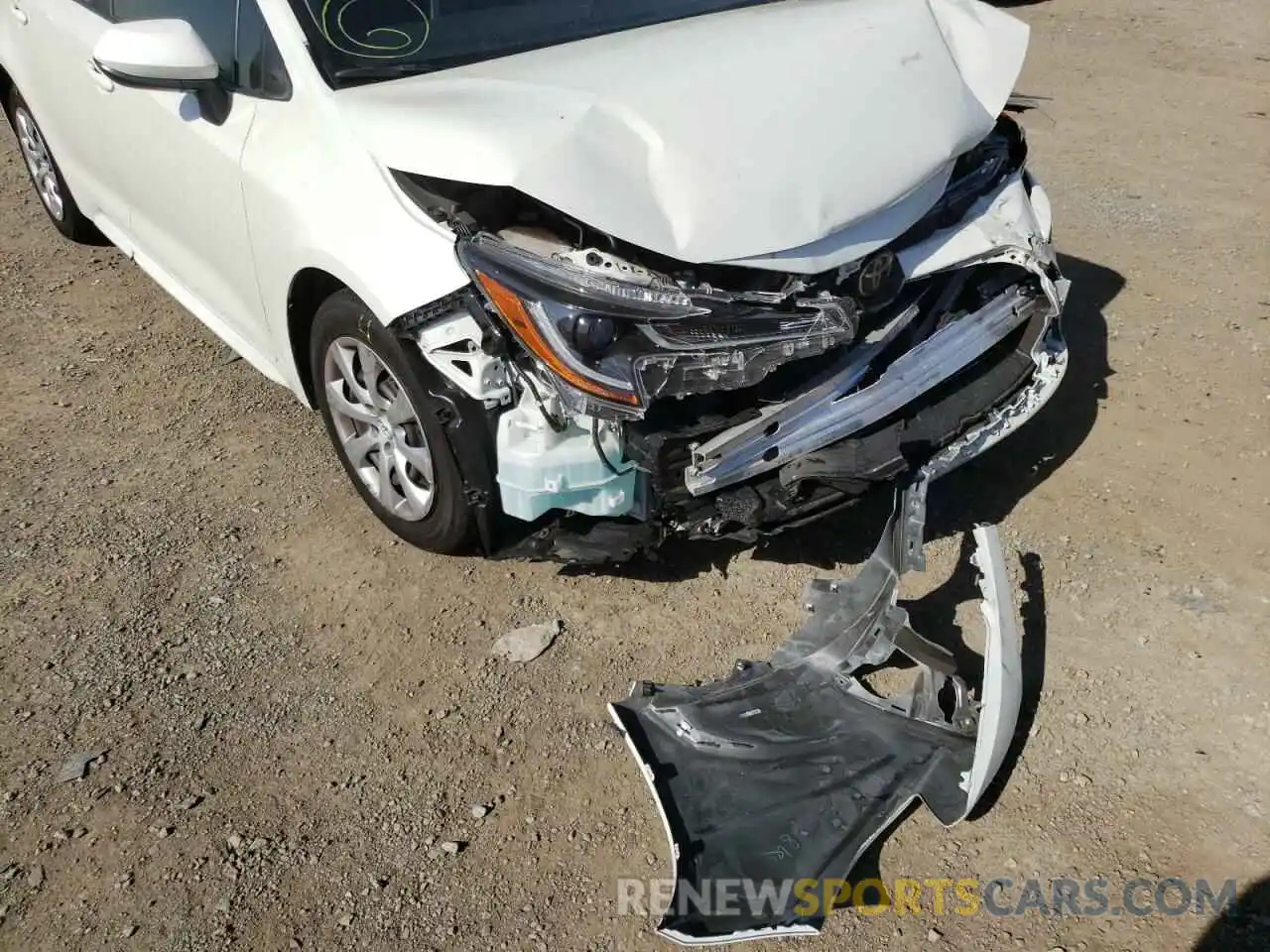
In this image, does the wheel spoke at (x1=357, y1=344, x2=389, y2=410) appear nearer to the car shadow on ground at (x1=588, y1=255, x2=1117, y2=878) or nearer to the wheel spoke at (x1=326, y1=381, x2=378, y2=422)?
the wheel spoke at (x1=326, y1=381, x2=378, y2=422)

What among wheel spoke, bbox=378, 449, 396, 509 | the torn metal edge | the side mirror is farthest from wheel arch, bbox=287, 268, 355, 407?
the torn metal edge

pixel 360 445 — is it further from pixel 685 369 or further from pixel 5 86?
pixel 5 86

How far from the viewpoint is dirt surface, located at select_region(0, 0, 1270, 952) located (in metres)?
2.41

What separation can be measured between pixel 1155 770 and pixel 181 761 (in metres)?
2.49

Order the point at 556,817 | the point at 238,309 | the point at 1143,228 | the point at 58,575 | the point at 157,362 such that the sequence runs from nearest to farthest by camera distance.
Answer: the point at 556,817
the point at 58,575
the point at 238,309
the point at 157,362
the point at 1143,228

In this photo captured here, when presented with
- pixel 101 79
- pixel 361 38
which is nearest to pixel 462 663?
pixel 361 38

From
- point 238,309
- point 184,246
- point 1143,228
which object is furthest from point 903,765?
point 1143,228

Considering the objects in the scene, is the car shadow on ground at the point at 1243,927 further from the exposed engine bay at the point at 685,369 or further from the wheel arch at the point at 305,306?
the wheel arch at the point at 305,306

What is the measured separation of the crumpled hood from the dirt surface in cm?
117

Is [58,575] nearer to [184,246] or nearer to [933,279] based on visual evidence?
[184,246]

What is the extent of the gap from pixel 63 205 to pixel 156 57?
2.60m

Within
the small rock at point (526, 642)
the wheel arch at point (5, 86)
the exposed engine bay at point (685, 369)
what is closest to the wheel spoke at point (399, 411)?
the exposed engine bay at point (685, 369)

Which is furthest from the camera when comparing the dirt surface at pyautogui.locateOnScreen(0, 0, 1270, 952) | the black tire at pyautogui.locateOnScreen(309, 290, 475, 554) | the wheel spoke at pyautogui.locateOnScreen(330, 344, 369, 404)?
the wheel spoke at pyautogui.locateOnScreen(330, 344, 369, 404)

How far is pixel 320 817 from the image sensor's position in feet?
8.42
